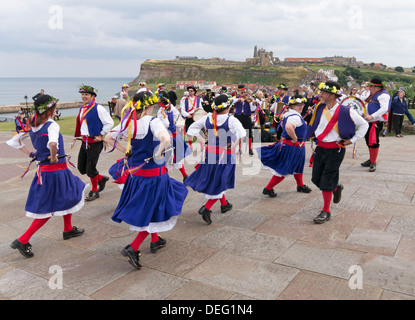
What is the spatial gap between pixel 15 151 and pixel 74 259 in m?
8.50

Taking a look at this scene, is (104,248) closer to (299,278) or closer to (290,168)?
(299,278)

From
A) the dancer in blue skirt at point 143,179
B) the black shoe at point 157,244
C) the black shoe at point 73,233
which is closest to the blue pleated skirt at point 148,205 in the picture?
the dancer in blue skirt at point 143,179

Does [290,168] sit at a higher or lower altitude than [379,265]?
higher

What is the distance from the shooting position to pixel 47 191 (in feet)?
13.6

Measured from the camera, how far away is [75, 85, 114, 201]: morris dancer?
568 cm

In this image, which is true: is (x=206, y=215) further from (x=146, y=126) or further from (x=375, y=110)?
(x=375, y=110)

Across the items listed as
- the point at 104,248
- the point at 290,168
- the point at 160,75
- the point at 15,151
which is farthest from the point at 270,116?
the point at 160,75

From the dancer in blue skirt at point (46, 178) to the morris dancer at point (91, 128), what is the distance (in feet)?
4.81

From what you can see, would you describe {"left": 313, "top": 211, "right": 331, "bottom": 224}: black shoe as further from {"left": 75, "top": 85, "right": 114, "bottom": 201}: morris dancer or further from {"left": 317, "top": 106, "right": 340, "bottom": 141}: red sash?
{"left": 75, "top": 85, "right": 114, "bottom": 201}: morris dancer

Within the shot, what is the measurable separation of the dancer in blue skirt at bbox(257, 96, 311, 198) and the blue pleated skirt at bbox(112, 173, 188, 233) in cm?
255

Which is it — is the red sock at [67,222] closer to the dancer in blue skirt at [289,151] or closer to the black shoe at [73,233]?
the black shoe at [73,233]

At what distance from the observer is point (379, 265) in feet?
11.5

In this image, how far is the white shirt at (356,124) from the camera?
14.7 feet
